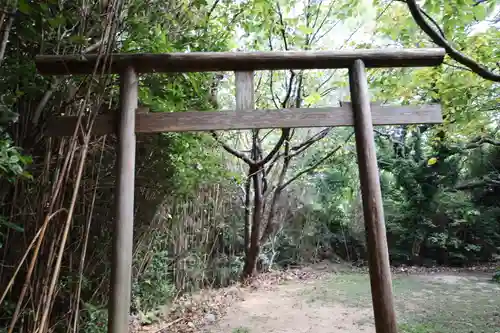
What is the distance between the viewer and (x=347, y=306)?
4867 mm

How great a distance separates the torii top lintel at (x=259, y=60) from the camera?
87.7 inches

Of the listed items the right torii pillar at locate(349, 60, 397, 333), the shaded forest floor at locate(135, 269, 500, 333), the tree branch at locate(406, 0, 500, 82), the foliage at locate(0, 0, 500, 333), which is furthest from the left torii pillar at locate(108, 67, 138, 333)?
the tree branch at locate(406, 0, 500, 82)

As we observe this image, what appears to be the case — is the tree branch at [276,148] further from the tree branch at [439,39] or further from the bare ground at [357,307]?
the tree branch at [439,39]

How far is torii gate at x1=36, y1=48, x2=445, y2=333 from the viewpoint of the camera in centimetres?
209

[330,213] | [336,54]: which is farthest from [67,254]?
[330,213]

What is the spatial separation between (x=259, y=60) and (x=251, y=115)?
40 centimetres

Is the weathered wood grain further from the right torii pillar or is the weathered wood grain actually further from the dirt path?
the dirt path

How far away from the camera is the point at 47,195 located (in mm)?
2123

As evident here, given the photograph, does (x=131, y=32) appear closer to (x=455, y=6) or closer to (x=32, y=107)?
(x=32, y=107)

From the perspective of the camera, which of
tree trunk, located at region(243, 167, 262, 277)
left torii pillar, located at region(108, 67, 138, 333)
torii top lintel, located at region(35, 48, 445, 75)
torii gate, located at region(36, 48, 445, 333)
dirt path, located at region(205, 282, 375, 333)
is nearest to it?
left torii pillar, located at region(108, 67, 138, 333)

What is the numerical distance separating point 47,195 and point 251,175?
392cm

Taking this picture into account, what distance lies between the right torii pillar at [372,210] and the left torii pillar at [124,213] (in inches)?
60.6

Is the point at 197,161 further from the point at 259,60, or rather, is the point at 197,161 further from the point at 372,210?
the point at 372,210

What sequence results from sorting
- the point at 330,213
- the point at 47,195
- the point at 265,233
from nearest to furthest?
1. the point at 47,195
2. the point at 265,233
3. the point at 330,213
